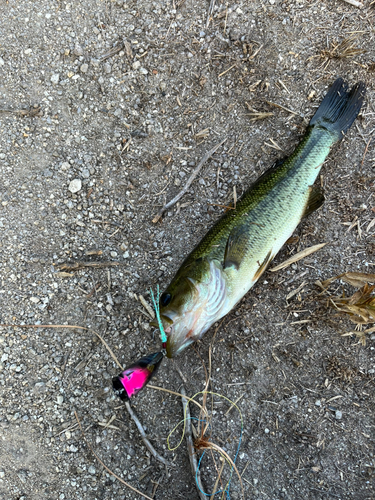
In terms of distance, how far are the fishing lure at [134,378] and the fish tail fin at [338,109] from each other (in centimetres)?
290

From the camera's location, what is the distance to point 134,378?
8.21ft

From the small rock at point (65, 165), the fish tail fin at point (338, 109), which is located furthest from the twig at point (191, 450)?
the fish tail fin at point (338, 109)

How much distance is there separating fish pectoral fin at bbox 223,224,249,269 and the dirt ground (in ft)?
1.65

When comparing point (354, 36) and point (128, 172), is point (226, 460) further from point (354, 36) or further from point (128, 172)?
point (354, 36)

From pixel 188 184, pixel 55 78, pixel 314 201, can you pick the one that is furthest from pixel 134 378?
pixel 55 78

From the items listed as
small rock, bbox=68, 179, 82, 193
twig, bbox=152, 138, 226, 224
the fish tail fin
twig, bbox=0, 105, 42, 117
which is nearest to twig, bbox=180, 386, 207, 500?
twig, bbox=152, 138, 226, 224

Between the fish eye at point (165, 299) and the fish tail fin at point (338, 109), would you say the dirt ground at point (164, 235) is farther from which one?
the fish eye at point (165, 299)

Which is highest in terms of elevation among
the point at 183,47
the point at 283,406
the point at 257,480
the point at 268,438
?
the point at 183,47

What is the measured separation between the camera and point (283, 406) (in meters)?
3.32

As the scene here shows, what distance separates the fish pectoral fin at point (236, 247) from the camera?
308cm

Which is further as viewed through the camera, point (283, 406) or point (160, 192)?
point (160, 192)

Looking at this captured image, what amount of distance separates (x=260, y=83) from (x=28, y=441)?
14.4ft

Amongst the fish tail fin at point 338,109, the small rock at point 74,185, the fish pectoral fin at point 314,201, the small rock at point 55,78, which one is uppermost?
the small rock at point 55,78

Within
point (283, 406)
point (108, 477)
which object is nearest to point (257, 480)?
point (283, 406)
